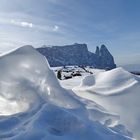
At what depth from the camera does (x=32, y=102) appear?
3.61 meters

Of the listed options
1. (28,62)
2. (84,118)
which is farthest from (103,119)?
(28,62)

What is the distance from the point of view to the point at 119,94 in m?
4.86

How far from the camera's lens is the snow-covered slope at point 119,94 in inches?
177

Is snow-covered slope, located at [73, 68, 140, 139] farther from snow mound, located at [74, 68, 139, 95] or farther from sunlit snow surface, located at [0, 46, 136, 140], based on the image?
sunlit snow surface, located at [0, 46, 136, 140]

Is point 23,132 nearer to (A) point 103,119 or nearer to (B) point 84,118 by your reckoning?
(B) point 84,118

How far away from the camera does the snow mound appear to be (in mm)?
4996

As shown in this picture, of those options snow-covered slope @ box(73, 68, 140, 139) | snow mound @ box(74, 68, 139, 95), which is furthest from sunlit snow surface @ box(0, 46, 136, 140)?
snow mound @ box(74, 68, 139, 95)

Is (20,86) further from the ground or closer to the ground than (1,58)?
closer to the ground

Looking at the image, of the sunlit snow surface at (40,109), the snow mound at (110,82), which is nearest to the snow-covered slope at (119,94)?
the snow mound at (110,82)

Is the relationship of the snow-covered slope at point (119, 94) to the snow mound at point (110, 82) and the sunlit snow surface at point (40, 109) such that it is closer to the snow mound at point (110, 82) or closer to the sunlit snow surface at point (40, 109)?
the snow mound at point (110, 82)

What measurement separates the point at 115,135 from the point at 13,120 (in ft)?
3.83

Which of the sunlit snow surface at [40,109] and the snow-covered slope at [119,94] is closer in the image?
the sunlit snow surface at [40,109]

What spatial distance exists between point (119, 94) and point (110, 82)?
459 mm

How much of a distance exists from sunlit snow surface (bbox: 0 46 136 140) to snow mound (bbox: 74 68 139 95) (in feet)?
3.45
